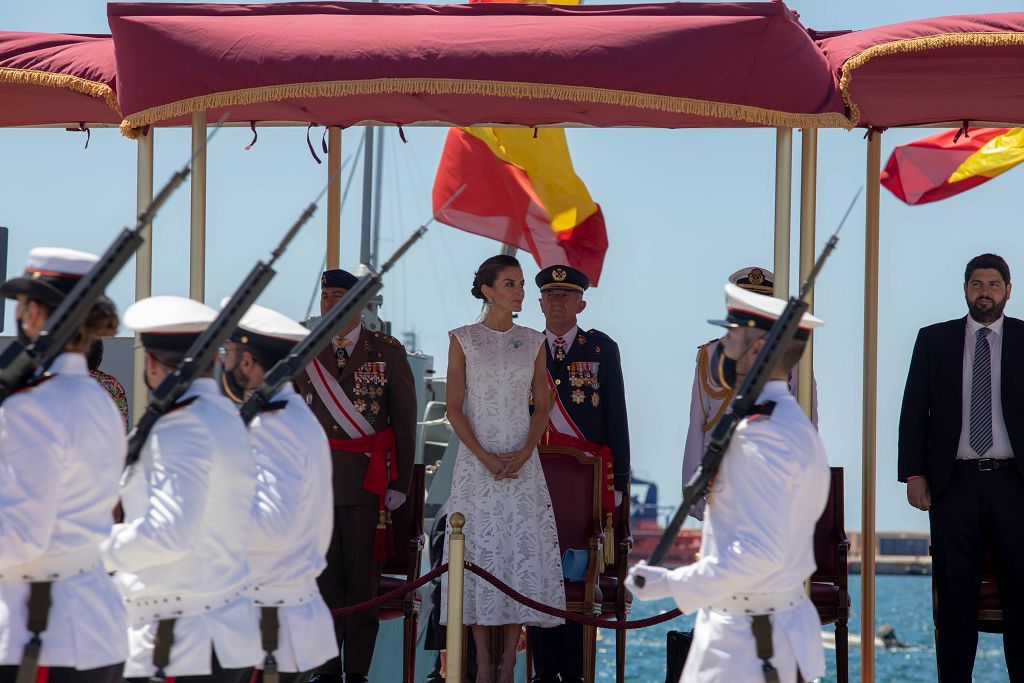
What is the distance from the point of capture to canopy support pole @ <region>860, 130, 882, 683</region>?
7352mm

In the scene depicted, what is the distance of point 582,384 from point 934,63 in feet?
7.74

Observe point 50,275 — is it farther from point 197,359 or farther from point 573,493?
point 573,493

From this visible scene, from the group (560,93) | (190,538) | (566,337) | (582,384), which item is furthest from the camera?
(566,337)

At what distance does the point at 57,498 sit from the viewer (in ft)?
14.9

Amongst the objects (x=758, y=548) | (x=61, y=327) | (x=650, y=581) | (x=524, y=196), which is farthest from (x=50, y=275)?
(x=524, y=196)

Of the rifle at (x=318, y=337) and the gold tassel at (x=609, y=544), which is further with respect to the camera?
the gold tassel at (x=609, y=544)

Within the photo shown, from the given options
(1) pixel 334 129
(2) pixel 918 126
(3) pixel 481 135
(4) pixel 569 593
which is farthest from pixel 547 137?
(4) pixel 569 593

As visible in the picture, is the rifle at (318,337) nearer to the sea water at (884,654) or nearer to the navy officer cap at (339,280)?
the navy officer cap at (339,280)

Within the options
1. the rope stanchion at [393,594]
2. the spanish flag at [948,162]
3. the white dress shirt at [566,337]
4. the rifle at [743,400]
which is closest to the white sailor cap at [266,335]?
the rifle at [743,400]

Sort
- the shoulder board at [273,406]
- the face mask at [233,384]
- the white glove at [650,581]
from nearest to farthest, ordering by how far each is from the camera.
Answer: the white glove at [650,581]
the shoulder board at [273,406]
the face mask at [233,384]

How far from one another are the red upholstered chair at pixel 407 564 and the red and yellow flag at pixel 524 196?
3156 millimetres

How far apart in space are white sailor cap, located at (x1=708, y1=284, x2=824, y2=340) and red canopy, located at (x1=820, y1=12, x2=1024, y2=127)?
1852 mm

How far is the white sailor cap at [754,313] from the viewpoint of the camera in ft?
16.5

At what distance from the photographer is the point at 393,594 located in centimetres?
686
